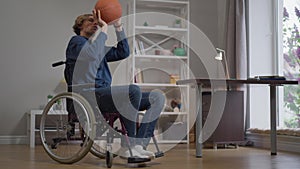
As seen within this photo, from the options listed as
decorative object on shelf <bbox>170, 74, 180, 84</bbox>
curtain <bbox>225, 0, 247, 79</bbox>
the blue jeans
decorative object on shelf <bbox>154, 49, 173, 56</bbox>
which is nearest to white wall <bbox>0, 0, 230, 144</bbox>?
decorative object on shelf <bbox>154, 49, 173, 56</bbox>

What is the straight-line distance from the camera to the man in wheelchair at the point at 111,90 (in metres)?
2.73

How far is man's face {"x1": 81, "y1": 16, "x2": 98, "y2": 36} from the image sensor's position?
317 cm

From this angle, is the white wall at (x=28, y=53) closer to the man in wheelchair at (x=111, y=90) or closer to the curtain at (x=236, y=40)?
the curtain at (x=236, y=40)

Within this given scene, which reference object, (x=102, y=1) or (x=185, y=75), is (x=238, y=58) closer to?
(x=185, y=75)

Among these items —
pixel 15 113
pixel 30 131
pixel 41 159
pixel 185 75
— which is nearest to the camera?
pixel 41 159

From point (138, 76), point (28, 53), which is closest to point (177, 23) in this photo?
point (138, 76)

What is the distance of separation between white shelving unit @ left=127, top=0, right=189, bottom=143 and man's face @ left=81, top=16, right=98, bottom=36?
73.0 inches

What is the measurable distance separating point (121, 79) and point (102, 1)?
243 centimetres

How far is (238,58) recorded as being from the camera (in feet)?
15.4

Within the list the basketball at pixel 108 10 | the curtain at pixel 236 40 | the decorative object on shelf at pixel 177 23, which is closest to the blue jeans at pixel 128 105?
the basketball at pixel 108 10

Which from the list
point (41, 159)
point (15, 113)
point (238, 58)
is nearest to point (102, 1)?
point (41, 159)

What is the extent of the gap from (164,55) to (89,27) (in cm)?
215

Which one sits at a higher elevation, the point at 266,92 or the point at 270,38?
the point at 270,38

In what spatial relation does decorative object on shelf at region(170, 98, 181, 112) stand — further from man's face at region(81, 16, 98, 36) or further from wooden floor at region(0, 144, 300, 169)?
man's face at region(81, 16, 98, 36)
